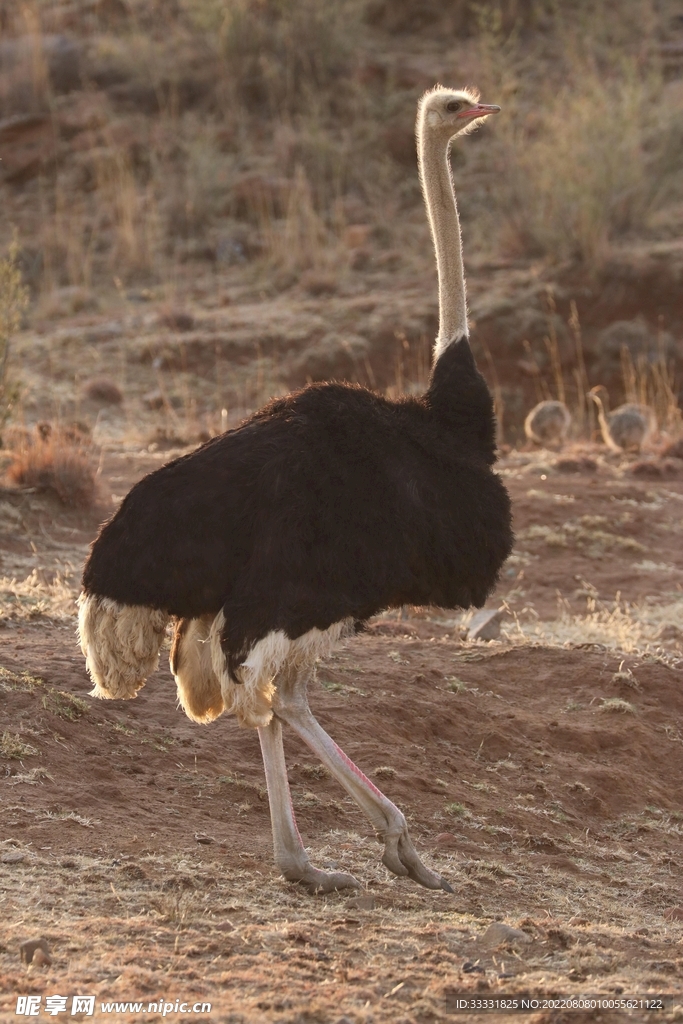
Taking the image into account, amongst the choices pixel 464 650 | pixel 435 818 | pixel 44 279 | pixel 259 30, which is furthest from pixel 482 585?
pixel 259 30

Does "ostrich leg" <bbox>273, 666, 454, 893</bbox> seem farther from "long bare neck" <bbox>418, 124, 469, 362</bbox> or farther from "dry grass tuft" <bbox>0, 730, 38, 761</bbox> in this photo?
"long bare neck" <bbox>418, 124, 469, 362</bbox>

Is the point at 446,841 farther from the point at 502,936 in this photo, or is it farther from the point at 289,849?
the point at 502,936

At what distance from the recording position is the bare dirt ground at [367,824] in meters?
2.88

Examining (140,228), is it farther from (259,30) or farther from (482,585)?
(482,585)

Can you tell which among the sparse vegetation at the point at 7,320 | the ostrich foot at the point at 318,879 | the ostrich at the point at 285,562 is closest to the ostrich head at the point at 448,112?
the ostrich at the point at 285,562

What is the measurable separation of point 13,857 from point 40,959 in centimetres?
69

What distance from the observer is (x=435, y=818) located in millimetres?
4348

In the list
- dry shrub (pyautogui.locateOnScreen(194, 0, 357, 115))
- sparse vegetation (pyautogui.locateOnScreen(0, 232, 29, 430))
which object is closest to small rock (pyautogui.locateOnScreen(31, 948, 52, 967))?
sparse vegetation (pyautogui.locateOnScreen(0, 232, 29, 430))

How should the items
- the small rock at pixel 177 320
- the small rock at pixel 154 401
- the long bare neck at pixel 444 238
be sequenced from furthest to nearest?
1. the small rock at pixel 177 320
2. the small rock at pixel 154 401
3. the long bare neck at pixel 444 238

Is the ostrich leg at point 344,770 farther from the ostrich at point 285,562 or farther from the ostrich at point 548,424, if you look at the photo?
the ostrich at point 548,424

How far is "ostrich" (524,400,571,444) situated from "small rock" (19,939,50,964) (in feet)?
28.1

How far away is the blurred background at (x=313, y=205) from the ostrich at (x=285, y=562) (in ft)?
14.8

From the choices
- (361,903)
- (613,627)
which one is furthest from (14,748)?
(613,627)

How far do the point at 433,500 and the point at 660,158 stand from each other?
12306mm
